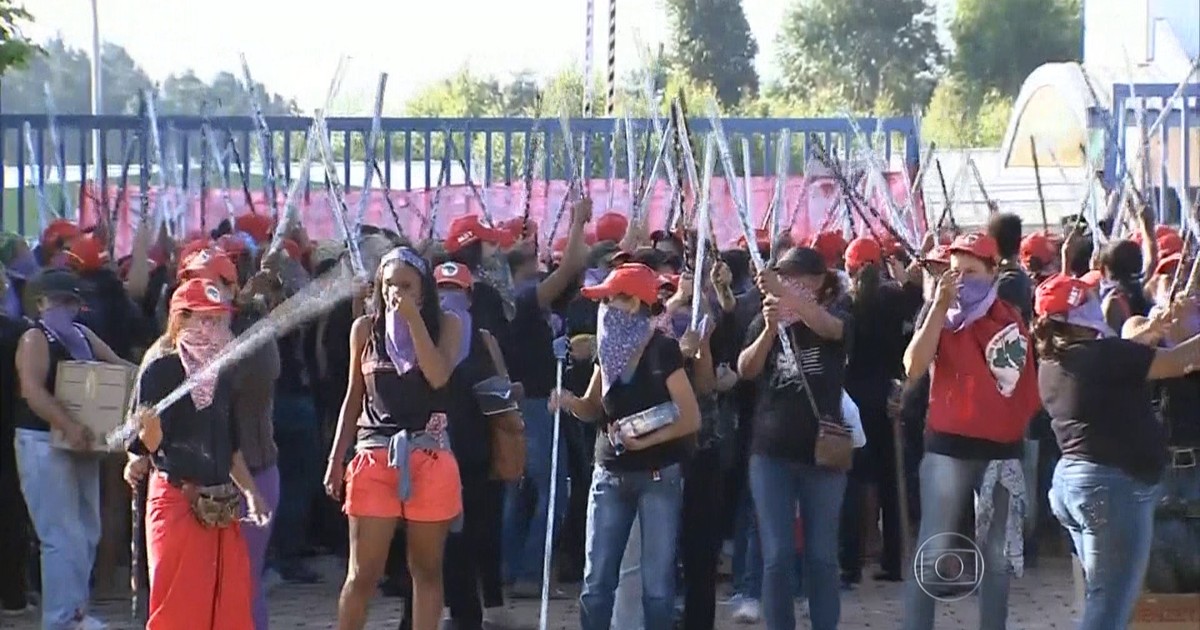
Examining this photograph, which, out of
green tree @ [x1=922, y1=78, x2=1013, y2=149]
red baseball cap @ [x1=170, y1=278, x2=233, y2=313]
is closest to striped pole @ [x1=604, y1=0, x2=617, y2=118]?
red baseball cap @ [x1=170, y1=278, x2=233, y2=313]

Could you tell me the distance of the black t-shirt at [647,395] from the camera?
25.4 ft

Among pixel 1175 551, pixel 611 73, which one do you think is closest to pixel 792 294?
pixel 1175 551

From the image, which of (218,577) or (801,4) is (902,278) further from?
(801,4)

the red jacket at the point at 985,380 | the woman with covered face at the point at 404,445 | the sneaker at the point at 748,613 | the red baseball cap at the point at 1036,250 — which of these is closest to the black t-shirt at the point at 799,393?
the red jacket at the point at 985,380

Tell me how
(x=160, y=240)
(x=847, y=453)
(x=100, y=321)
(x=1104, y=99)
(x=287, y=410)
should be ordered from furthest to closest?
(x=1104, y=99), (x=160, y=240), (x=287, y=410), (x=100, y=321), (x=847, y=453)

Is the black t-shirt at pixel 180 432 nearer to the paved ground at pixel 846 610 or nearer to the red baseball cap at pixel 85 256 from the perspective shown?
the paved ground at pixel 846 610

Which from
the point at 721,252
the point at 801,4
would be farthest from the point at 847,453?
the point at 801,4

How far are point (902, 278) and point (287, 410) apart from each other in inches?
133

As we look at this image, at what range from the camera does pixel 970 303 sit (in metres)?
7.61

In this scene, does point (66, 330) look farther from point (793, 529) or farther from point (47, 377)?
point (793, 529)

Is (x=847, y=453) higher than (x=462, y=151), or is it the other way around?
(x=462, y=151)

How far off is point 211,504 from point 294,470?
3.47 m

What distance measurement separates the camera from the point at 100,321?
376 inches

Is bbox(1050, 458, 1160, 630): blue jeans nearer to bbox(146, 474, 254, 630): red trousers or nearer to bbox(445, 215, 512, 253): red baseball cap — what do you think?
bbox(146, 474, 254, 630): red trousers
